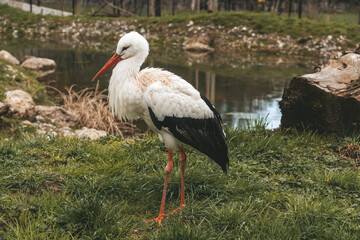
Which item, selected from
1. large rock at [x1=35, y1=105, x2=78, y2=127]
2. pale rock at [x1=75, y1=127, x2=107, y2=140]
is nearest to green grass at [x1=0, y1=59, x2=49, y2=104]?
large rock at [x1=35, y1=105, x2=78, y2=127]

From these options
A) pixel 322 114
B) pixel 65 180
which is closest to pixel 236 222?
pixel 65 180

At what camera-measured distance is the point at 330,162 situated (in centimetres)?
465

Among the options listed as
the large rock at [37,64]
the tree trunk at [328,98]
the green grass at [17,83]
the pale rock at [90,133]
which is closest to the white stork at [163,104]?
the tree trunk at [328,98]

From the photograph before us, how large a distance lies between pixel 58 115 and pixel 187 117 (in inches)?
191

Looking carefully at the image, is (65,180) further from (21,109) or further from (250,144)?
(21,109)

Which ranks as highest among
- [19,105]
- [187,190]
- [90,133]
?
[19,105]

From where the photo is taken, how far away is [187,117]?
342 centimetres

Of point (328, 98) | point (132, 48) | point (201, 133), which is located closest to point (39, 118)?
point (132, 48)

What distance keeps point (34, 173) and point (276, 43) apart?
16.0m

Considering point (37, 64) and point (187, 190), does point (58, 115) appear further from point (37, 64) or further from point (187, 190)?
point (37, 64)

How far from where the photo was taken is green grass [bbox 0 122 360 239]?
9.88 ft

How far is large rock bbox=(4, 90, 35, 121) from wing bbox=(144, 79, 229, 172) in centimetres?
439

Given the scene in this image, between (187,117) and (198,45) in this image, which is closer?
(187,117)

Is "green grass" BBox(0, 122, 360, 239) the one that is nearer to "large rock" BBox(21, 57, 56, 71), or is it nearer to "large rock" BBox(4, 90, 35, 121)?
"large rock" BBox(4, 90, 35, 121)
